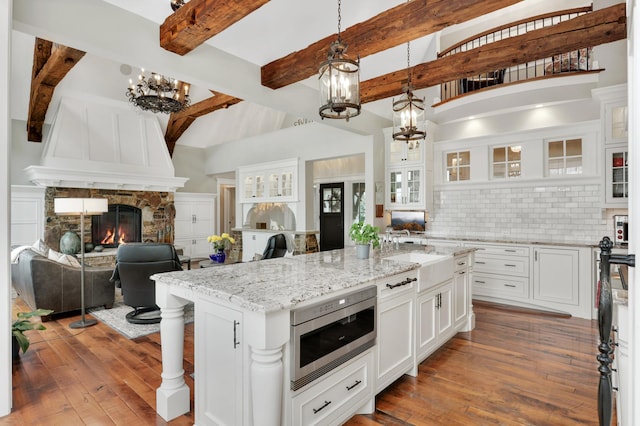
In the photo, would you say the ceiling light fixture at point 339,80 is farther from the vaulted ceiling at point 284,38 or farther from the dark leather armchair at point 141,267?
the dark leather armchair at point 141,267

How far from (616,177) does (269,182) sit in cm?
617

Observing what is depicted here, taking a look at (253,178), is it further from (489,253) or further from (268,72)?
(489,253)

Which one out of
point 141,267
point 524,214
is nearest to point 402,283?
point 141,267

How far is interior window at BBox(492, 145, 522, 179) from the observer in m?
5.27

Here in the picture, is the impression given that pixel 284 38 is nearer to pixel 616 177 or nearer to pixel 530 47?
pixel 530 47

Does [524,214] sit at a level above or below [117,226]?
above

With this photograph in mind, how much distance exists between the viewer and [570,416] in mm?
2256

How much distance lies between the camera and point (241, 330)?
175cm

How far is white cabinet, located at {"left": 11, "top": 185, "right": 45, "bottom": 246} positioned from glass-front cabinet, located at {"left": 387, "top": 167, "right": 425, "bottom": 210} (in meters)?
7.03

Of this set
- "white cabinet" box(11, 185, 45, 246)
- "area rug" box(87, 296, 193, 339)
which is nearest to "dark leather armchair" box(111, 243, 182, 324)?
"area rug" box(87, 296, 193, 339)

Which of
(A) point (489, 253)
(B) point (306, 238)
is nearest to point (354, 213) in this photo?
(B) point (306, 238)

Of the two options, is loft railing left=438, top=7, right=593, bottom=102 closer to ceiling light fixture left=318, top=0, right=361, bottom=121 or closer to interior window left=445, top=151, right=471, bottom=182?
interior window left=445, top=151, right=471, bottom=182

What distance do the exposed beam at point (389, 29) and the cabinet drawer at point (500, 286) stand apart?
3.57 m

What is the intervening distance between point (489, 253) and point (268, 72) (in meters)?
3.98
